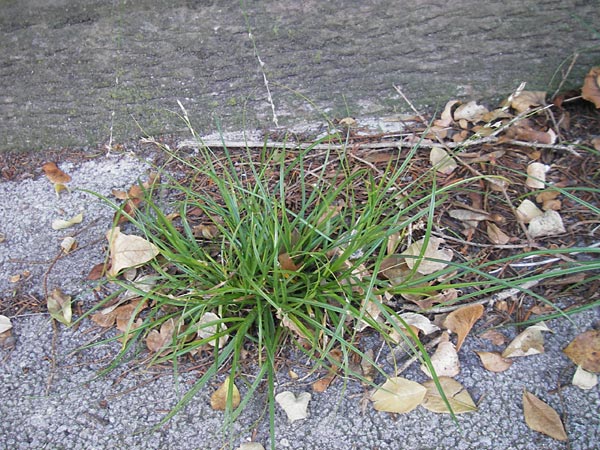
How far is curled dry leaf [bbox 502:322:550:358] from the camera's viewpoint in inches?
55.1

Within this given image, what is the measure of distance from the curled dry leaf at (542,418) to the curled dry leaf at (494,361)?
90mm

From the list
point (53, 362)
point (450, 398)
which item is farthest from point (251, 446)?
point (53, 362)

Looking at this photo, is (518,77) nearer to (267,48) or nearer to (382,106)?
(382,106)

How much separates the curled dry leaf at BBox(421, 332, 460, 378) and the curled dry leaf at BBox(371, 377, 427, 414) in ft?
0.26

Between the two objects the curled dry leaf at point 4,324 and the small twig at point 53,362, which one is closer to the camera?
the small twig at point 53,362

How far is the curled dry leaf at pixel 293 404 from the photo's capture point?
1312 mm

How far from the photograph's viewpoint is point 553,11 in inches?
74.7

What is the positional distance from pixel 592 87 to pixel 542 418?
3.86 ft

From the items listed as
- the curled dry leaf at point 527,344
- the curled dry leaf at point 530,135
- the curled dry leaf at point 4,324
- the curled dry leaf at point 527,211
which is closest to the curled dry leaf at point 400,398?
the curled dry leaf at point 527,344

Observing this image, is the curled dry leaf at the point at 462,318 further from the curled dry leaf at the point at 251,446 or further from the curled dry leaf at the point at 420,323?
the curled dry leaf at the point at 251,446

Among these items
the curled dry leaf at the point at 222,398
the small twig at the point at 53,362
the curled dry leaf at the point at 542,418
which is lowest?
the curled dry leaf at the point at 542,418

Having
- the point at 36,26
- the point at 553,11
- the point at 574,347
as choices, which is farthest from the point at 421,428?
the point at 36,26

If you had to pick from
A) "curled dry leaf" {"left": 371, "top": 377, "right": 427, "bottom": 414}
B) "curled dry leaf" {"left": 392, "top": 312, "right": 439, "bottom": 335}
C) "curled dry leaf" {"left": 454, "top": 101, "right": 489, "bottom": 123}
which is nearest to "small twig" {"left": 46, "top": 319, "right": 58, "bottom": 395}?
"curled dry leaf" {"left": 371, "top": 377, "right": 427, "bottom": 414}

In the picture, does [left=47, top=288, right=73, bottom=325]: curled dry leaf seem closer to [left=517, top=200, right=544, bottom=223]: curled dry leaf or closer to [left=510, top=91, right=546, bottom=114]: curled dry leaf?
[left=517, top=200, right=544, bottom=223]: curled dry leaf
